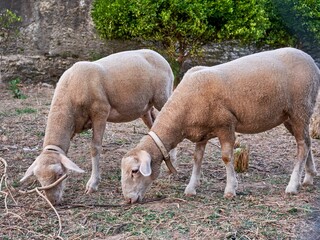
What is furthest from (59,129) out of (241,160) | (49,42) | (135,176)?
(49,42)

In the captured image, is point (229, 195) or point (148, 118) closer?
point (229, 195)

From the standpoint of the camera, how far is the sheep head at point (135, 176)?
228 inches

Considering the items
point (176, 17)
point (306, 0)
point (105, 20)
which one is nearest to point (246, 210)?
point (306, 0)

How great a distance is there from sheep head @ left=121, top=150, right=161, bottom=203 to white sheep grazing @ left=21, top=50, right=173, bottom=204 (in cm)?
44

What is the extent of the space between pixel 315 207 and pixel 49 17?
943 centimetres

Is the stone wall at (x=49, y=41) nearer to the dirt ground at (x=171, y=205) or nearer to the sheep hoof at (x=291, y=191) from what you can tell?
the dirt ground at (x=171, y=205)

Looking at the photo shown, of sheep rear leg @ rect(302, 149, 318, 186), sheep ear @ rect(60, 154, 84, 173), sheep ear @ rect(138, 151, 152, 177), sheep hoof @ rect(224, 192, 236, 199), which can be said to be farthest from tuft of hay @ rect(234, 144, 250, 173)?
sheep ear @ rect(60, 154, 84, 173)

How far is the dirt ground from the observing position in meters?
5.00

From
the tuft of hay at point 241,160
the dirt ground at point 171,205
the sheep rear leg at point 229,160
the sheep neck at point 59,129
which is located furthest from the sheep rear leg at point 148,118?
the sheep rear leg at point 229,160

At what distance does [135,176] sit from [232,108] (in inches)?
45.8

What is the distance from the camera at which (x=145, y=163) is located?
5723mm

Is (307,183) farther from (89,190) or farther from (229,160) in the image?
(89,190)

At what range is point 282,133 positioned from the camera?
9.76 meters

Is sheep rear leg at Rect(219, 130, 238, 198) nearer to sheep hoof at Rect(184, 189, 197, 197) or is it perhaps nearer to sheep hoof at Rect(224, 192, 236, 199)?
sheep hoof at Rect(224, 192, 236, 199)
